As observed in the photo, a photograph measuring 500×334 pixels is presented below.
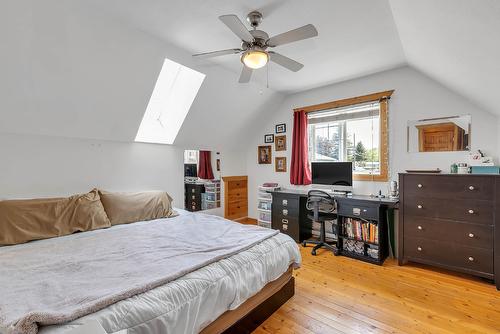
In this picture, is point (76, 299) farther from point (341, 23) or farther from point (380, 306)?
point (341, 23)

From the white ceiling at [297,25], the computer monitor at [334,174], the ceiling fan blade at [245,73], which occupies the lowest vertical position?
the computer monitor at [334,174]

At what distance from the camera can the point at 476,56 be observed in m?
1.91

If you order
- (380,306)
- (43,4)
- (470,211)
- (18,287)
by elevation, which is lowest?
(380,306)

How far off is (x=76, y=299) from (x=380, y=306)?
7.58 ft

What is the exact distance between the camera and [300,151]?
4207 millimetres

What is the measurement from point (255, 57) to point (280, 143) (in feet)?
8.90

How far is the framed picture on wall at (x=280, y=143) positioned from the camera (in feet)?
15.0

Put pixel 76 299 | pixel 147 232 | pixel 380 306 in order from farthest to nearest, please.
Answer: pixel 147 232 → pixel 380 306 → pixel 76 299

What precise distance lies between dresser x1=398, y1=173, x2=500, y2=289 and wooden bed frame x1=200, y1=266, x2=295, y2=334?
68.0 inches

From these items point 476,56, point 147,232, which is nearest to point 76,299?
point 147,232

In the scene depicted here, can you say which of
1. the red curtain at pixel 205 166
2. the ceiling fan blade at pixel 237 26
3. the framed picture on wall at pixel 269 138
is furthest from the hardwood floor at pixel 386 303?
the framed picture on wall at pixel 269 138

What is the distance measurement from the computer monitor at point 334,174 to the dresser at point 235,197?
1659mm

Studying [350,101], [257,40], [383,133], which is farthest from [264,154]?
[257,40]

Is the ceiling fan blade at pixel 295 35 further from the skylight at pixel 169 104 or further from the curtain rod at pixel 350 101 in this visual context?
the curtain rod at pixel 350 101
